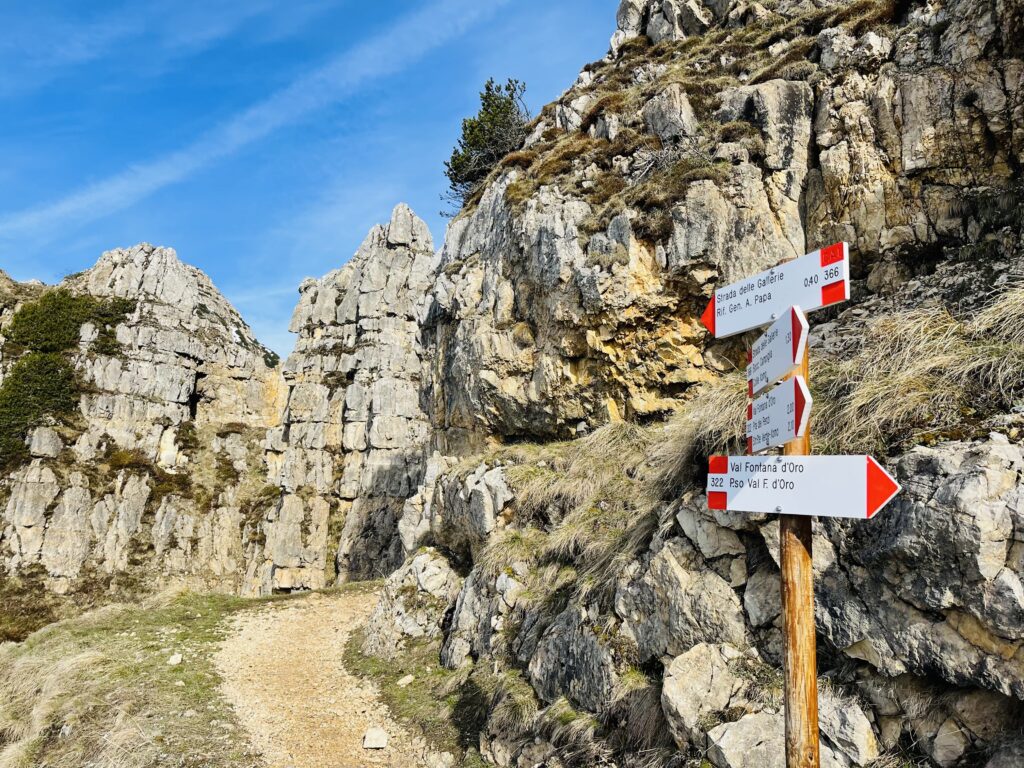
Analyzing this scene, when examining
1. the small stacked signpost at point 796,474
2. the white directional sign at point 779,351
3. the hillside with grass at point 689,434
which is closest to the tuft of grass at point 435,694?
the hillside with grass at point 689,434

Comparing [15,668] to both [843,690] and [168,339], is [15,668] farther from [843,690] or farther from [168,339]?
[168,339]

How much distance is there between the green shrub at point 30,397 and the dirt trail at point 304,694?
36458 millimetres

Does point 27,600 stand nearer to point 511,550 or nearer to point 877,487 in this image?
point 511,550

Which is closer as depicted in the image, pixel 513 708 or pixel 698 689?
pixel 698 689

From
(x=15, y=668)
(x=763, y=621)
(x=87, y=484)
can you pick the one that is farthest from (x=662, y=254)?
(x=87, y=484)

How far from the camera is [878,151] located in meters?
10.2

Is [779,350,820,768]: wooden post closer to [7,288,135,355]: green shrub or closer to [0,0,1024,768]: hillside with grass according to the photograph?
[0,0,1024,768]: hillside with grass

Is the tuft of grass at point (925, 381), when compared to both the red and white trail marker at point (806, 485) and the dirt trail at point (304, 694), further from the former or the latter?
the dirt trail at point (304, 694)

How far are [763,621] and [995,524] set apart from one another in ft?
6.79

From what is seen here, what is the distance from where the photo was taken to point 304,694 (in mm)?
10742

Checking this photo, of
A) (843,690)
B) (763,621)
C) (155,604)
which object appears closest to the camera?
(843,690)

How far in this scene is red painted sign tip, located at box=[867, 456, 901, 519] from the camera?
2945 mm

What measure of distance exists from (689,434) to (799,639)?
3648 millimetres

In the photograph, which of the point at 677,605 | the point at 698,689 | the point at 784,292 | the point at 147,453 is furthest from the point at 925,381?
the point at 147,453
